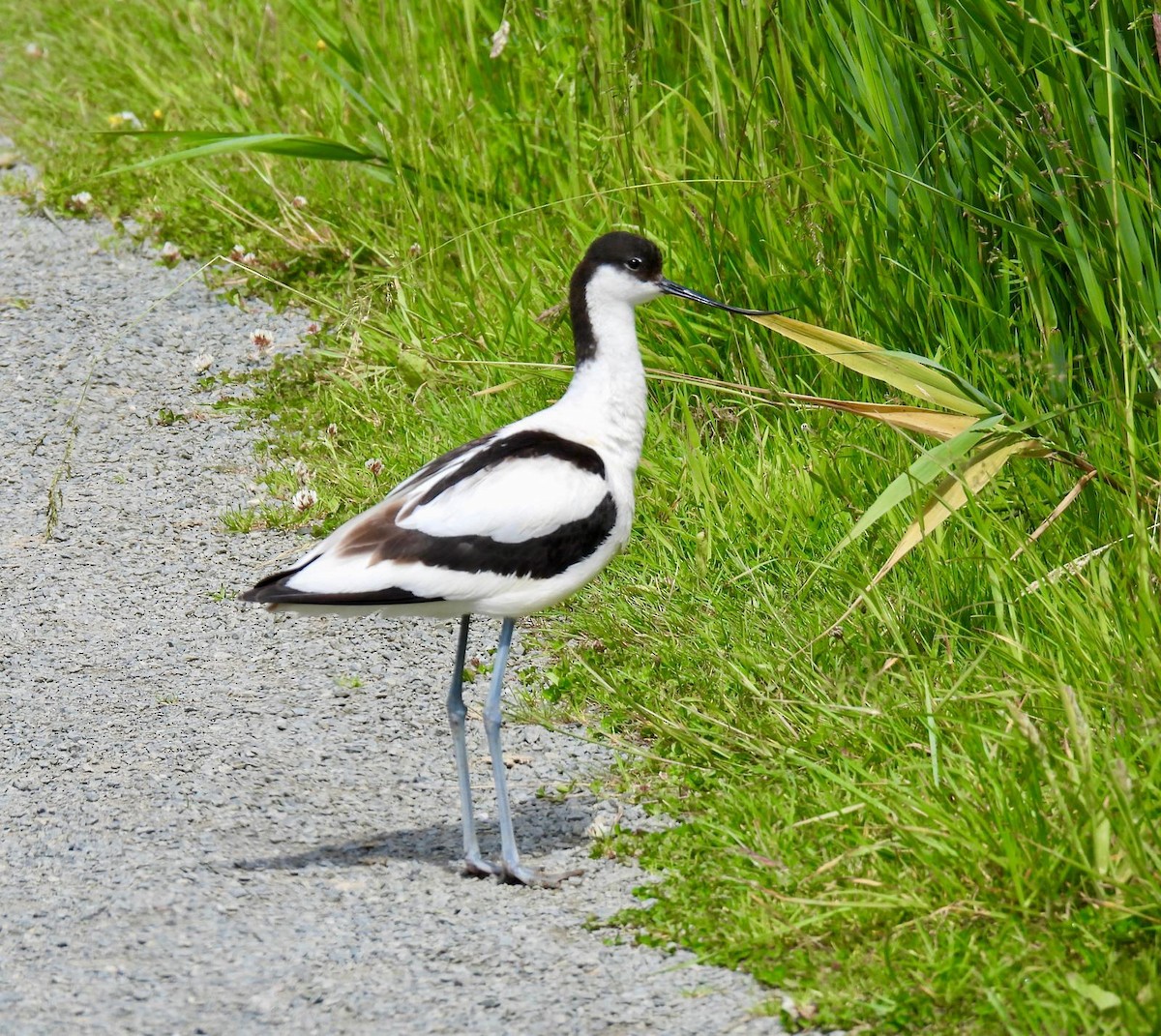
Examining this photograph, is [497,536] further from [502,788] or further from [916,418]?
[916,418]

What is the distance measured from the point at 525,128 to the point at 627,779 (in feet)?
12.1

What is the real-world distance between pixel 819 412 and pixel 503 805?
6.61ft

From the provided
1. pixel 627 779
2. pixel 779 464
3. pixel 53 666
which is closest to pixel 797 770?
pixel 627 779

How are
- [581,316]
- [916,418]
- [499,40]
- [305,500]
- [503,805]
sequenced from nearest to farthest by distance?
[503,805]
[916,418]
[581,316]
[305,500]
[499,40]

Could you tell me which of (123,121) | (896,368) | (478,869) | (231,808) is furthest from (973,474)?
(123,121)

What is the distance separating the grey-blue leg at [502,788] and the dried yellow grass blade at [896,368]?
1.18 meters

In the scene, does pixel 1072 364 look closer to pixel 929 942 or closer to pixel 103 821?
pixel 929 942

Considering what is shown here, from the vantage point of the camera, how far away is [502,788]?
3959 millimetres

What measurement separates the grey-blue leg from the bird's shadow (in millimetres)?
95

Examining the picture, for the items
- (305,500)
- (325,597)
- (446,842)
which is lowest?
(446,842)

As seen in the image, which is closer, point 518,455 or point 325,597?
point 325,597

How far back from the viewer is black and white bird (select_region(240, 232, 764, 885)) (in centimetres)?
391

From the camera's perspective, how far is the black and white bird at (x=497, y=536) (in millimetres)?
3910

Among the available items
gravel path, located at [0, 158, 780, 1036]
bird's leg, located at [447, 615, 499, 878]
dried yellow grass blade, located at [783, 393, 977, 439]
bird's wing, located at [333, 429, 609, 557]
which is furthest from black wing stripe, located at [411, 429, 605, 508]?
gravel path, located at [0, 158, 780, 1036]
